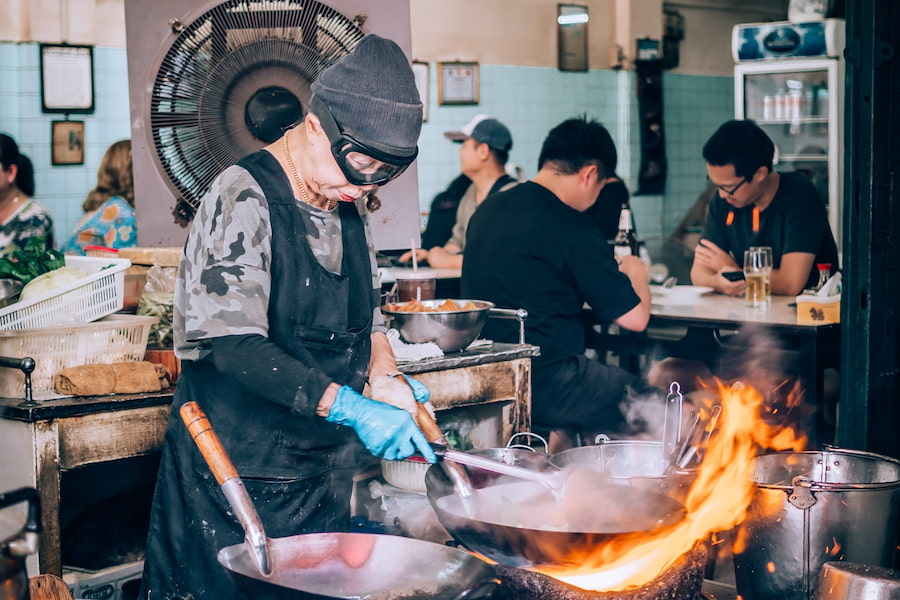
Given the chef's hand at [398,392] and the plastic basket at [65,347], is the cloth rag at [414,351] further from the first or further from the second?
the plastic basket at [65,347]

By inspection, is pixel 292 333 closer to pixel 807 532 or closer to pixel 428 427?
pixel 428 427

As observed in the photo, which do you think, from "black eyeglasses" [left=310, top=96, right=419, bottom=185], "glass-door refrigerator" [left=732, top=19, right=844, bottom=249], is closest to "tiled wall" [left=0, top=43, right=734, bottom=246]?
"glass-door refrigerator" [left=732, top=19, right=844, bottom=249]

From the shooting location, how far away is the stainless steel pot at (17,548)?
1149 mm

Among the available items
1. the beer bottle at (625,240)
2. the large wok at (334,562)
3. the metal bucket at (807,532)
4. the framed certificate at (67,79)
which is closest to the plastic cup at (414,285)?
the beer bottle at (625,240)

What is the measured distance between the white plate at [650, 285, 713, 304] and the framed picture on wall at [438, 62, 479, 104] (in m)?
3.35

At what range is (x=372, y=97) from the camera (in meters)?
1.96

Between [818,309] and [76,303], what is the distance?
294 cm

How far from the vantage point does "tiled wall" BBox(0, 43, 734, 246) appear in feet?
20.8

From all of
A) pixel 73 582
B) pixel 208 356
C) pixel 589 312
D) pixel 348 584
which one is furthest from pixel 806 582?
pixel 589 312

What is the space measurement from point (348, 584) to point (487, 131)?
4808mm

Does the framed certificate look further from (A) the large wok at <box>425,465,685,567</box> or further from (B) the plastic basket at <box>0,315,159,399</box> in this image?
(A) the large wok at <box>425,465,685,567</box>

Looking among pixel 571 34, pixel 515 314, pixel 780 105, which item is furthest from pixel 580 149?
pixel 571 34

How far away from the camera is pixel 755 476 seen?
2.56m

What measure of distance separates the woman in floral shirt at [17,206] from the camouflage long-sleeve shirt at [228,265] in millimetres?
3464
